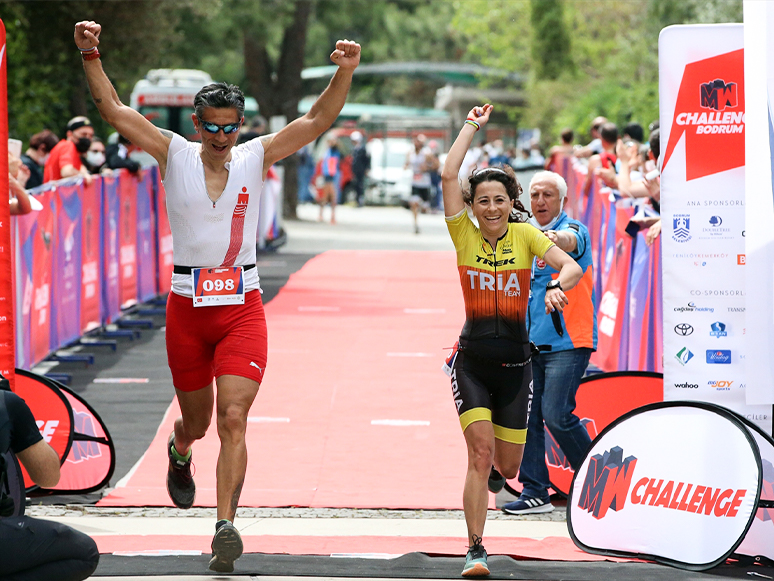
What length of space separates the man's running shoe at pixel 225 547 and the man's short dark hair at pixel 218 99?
1.87m

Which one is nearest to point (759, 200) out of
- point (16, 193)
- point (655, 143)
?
point (655, 143)

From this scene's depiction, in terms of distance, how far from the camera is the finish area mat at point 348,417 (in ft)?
24.6

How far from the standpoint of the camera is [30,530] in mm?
4410

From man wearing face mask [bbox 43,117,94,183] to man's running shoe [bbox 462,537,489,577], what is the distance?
8254mm

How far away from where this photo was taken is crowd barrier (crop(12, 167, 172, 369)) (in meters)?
10.7

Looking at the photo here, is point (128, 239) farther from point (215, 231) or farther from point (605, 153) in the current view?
point (215, 231)

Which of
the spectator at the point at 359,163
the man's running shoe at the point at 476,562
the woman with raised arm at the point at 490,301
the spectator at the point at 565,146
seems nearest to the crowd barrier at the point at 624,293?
the woman with raised arm at the point at 490,301

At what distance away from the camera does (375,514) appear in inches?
275

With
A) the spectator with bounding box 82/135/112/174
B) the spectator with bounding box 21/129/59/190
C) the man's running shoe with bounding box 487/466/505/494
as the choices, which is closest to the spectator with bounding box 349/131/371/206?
the spectator with bounding box 82/135/112/174

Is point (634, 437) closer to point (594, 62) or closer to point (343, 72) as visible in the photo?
point (343, 72)

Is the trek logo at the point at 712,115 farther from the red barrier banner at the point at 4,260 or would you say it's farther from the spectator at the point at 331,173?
the spectator at the point at 331,173

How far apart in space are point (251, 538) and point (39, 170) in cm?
751

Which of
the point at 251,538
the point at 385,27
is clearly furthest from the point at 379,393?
the point at 385,27

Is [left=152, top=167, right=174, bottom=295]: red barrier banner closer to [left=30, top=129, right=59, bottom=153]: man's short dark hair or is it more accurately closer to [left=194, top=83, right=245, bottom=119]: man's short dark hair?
[left=30, top=129, right=59, bottom=153]: man's short dark hair
